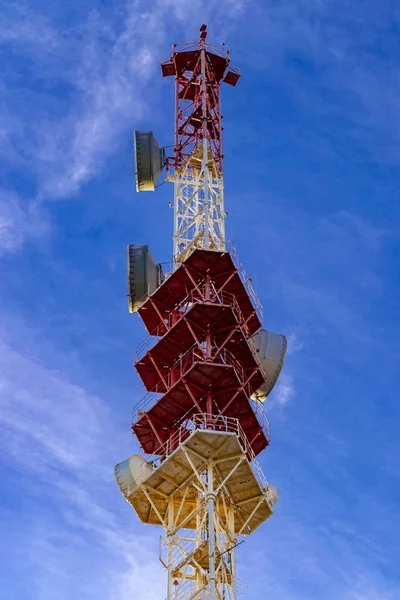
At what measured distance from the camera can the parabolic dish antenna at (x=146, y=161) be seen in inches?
2975

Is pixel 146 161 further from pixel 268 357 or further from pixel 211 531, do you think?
pixel 211 531

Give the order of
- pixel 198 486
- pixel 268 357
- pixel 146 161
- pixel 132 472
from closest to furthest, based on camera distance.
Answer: pixel 198 486, pixel 132 472, pixel 268 357, pixel 146 161

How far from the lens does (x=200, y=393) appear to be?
63.0 metres

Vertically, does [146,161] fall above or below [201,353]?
above

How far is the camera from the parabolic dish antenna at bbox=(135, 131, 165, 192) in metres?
75.6

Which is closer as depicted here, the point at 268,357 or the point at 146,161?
the point at 268,357

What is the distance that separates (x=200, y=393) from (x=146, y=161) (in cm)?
2151

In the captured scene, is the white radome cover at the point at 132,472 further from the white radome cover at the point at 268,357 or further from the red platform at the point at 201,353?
the white radome cover at the point at 268,357

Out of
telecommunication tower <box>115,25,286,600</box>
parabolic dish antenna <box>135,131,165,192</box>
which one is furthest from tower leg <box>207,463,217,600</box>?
parabolic dish antenna <box>135,131,165,192</box>

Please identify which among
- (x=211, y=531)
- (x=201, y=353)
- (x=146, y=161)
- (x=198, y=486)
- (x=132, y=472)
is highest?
(x=146, y=161)

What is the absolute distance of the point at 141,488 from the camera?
6156cm

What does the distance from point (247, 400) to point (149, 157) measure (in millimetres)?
22777

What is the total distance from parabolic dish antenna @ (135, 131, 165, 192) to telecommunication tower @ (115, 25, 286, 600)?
95 millimetres

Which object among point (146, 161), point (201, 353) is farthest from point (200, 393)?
point (146, 161)
